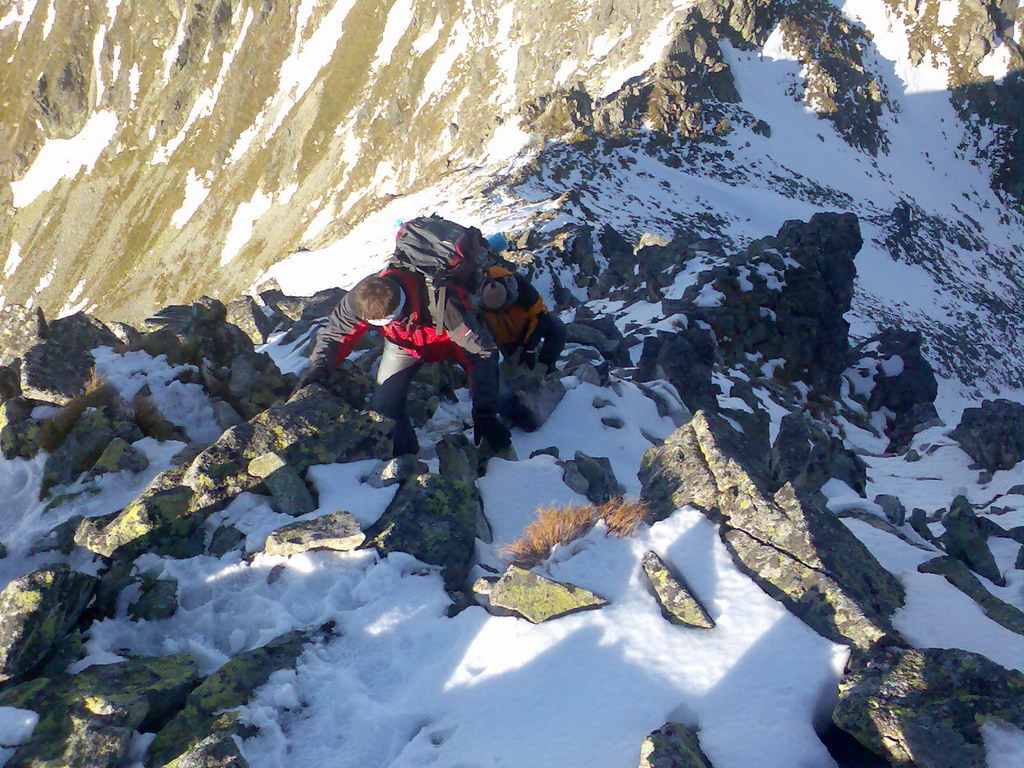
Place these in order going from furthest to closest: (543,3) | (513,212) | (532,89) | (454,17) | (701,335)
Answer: (454,17) < (543,3) < (532,89) < (513,212) < (701,335)

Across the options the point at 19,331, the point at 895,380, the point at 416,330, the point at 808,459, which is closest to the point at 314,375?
the point at 416,330

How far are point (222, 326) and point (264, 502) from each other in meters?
4.10

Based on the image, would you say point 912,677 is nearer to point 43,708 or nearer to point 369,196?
point 43,708

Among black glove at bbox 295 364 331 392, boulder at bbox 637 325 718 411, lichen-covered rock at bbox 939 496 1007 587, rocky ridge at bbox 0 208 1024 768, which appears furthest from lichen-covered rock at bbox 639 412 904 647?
boulder at bbox 637 325 718 411

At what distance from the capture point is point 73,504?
664 cm

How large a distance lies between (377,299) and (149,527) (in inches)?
110

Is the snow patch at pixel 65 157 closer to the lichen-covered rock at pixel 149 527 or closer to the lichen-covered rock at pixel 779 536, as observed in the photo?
the lichen-covered rock at pixel 149 527

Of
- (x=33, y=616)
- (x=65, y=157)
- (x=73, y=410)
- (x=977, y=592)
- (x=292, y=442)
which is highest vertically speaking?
(x=65, y=157)

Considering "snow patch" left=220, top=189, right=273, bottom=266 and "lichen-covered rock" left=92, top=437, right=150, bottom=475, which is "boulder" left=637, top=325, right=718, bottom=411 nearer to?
"lichen-covered rock" left=92, top=437, right=150, bottom=475

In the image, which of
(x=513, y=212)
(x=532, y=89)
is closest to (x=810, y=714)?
(x=513, y=212)

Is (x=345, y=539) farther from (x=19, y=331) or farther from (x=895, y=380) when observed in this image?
(x=895, y=380)

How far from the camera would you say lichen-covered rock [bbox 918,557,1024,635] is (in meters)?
5.40

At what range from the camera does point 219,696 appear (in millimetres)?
4324

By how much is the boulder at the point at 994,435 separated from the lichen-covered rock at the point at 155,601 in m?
13.6
